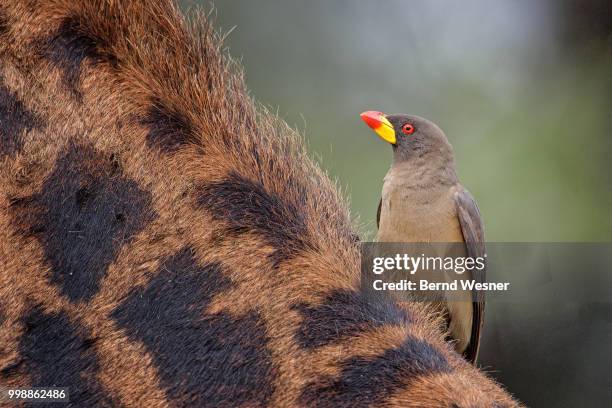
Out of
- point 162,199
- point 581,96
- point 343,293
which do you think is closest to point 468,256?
point 343,293

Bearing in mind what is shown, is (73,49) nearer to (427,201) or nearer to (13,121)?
(13,121)

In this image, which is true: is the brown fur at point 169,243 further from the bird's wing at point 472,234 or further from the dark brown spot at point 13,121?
the bird's wing at point 472,234

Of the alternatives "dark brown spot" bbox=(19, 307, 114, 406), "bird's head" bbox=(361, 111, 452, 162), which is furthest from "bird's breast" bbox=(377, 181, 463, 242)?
"dark brown spot" bbox=(19, 307, 114, 406)

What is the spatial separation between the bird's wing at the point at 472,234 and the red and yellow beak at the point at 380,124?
0.33 meters

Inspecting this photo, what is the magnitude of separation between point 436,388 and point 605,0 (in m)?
2.97

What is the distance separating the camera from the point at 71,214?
207cm

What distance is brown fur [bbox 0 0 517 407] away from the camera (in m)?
1.85

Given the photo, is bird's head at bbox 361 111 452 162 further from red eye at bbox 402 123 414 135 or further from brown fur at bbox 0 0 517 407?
brown fur at bbox 0 0 517 407

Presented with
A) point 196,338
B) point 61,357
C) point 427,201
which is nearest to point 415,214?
point 427,201

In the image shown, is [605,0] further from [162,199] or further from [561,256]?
[162,199]

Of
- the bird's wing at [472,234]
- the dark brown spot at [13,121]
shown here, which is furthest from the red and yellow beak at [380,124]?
the dark brown spot at [13,121]

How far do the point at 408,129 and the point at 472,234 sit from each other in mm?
459

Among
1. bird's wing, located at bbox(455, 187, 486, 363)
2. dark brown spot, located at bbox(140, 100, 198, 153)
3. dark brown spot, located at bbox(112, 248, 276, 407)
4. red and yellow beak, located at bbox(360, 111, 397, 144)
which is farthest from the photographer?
bird's wing, located at bbox(455, 187, 486, 363)

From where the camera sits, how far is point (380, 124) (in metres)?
2.84
